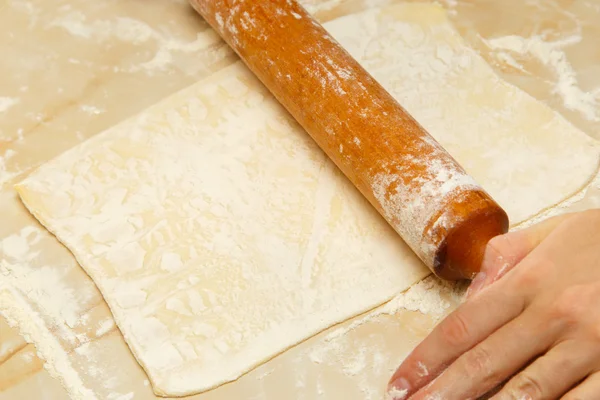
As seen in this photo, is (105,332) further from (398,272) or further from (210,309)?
(398,272)

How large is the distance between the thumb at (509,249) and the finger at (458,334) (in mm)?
71

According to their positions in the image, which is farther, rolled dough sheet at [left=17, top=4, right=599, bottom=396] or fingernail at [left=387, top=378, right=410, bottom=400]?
rolled dough sheet at [left=17, top=4, right=599, bottom=396]

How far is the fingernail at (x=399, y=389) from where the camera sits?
1.31m

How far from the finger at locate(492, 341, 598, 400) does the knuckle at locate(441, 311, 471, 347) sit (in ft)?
0.40

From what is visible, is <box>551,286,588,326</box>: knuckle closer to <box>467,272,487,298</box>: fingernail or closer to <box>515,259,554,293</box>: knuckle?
<box>515,259,554,293</box>: knuckle

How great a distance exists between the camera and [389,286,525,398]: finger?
125cm

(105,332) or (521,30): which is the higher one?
(521,30)

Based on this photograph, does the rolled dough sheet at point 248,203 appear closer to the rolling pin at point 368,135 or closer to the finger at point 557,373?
the rolling pin at point 368,135

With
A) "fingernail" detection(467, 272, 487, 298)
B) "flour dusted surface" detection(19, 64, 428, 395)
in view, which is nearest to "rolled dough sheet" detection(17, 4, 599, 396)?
"flour dusted surface" detection(19, 64, 428, 395)

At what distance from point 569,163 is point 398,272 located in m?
0.55

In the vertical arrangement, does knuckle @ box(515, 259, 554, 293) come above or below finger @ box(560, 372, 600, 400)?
above

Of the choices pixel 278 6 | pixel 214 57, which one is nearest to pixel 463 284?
pixel 278 6

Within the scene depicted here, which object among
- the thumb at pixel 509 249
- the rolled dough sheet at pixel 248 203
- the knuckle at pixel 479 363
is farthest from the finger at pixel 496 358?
the rolled dough sheet at pixel 248 203

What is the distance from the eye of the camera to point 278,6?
1845 millimetres
